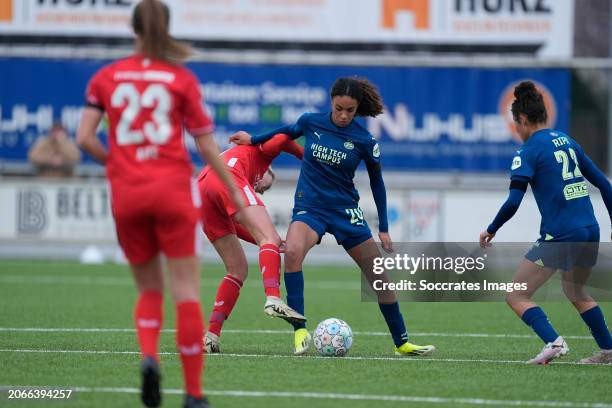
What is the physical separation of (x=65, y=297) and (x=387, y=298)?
6.39 m

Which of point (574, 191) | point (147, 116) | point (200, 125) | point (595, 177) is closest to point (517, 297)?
point (574, 191)

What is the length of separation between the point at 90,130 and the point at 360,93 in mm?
3002

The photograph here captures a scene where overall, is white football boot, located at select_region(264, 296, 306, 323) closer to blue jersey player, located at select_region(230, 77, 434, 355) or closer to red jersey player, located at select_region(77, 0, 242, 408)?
blue jersey player, located at select_region(230, 77, 434, 355)

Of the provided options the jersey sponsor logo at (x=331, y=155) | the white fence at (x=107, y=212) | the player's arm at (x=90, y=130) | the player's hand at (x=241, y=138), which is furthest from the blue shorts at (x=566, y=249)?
the white fence at (x=107, y=212)

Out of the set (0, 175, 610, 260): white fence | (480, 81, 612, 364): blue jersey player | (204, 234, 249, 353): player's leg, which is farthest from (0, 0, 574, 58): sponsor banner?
(480, 81, 612, 364): blue jersey player

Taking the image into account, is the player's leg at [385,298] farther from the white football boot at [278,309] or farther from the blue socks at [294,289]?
the white football boot at [278,309]

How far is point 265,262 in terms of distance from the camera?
30.0ft

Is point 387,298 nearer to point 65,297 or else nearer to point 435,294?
point 435,294

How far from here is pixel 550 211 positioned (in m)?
8.51

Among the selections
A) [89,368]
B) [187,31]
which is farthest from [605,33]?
[89,368]

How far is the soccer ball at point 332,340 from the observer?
8977mm

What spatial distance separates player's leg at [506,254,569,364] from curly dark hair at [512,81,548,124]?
3.45 ft

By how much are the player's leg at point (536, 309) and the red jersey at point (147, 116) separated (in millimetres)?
3167

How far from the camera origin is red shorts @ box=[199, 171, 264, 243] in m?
9.37
